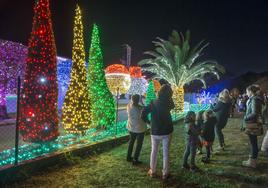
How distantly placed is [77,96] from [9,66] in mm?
8800

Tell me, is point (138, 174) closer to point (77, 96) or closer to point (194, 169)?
point (194, 169)

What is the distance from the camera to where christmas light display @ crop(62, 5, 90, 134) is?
10.6 metres

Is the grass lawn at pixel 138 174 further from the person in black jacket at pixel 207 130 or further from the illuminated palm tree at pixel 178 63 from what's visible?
the illuminated palm tree at pixel 178 63

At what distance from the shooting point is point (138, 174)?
20.9ft

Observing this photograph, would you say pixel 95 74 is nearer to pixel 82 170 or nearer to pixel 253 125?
pixel 82 170

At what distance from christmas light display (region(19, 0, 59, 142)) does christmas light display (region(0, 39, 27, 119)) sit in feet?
30.5

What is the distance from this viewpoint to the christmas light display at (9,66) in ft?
56.2

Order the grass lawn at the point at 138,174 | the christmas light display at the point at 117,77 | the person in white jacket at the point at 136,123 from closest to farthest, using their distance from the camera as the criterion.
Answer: the grass lawn at the point at 138,174 → the person in white jacket at the point at 136,123 → the christmas light display at the point at 117,77

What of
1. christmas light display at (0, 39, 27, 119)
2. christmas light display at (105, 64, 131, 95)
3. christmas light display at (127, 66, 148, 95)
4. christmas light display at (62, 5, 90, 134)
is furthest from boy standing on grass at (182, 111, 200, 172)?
christmas light display at (127, 66, 148, 95)

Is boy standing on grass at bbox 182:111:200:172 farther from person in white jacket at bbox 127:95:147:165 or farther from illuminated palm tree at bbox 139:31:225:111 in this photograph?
illuminated palm tree at bbox 139:31:225:111

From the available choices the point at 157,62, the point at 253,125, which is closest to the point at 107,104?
the point at 253,125

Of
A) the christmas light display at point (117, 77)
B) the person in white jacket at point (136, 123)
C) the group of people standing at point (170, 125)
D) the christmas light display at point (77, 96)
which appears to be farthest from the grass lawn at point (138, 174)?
the christmas light display at point (117, 77)

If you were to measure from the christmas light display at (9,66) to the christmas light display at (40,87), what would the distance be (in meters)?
9.31

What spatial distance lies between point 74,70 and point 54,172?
196 inches
